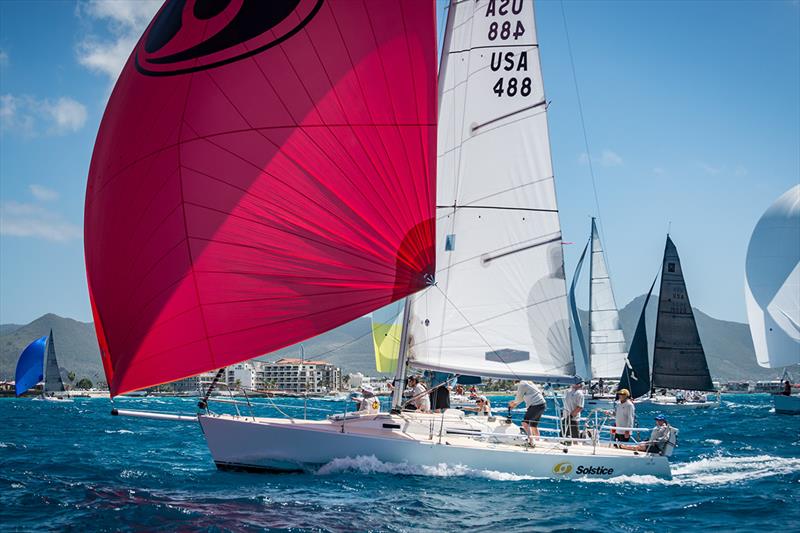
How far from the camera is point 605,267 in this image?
45.6m

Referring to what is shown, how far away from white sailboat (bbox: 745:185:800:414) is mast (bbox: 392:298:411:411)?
4223 cm

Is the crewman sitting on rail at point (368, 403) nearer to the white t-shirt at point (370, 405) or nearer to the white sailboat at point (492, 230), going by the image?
the white t-shirt at point (370, 405)

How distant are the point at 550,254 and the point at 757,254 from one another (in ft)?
140

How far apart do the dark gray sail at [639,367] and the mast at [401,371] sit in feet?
110

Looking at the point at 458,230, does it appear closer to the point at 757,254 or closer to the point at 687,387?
the point at 687,387

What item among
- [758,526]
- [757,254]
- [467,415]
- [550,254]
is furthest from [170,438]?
[757,254]

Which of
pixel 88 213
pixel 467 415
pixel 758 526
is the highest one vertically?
pixel 88 213

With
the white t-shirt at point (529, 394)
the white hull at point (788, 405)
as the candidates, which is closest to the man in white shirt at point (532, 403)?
the white t-shirt at point (529, 394)

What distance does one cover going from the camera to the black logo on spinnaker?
38.3 feet

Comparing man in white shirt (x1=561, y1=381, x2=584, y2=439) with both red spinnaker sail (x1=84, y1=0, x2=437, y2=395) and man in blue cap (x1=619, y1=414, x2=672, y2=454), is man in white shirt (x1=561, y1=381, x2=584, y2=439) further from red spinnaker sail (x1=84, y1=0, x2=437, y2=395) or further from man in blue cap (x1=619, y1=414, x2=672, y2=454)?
red spinnaker sail (x1=84, y1=0, x2=437, y2=395)

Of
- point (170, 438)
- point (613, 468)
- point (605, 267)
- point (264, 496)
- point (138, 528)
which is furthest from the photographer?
point (605, 267)

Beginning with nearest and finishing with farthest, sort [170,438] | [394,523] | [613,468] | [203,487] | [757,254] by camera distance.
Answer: [394,523] → [203,487] → [613,468] → [170,438] → [757,254]

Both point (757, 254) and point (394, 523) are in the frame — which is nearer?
point (394, 523)

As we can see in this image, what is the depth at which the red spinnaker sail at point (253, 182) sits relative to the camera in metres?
11.2
